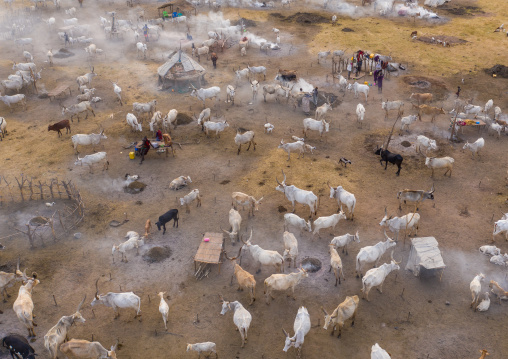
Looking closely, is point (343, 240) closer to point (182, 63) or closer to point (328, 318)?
point (328, 318)

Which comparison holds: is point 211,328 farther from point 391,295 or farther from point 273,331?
point 391,295

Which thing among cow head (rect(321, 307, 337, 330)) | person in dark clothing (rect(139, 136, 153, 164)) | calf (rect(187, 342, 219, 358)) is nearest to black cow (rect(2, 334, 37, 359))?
calf (rect(187, 342, 219, 358))

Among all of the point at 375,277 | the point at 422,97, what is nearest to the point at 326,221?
the point at 375,277

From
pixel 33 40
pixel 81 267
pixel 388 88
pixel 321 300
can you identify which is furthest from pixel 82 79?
pixel 321 300

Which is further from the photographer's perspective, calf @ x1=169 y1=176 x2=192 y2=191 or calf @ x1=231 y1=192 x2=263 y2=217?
calf @ x1=169 y1=176 x2=192 y2=191

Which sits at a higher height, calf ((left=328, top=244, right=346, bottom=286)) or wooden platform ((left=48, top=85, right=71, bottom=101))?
wooden platform ((left=48, top=85, right=71, bottom=101))

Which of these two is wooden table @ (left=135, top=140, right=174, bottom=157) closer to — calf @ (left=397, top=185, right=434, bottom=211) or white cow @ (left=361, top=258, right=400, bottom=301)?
calf @ (left=397, top=185, right=434, bottom=211)
